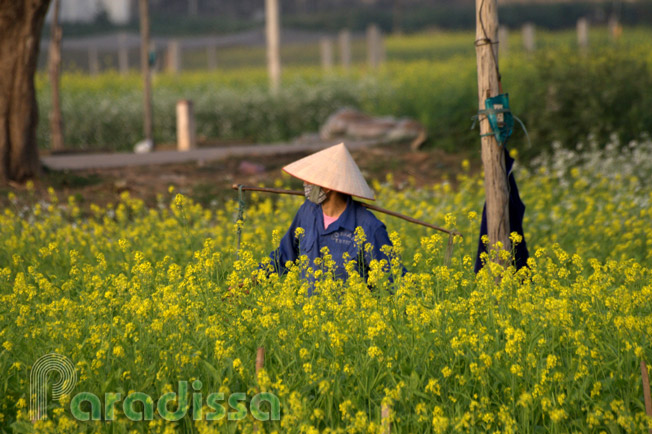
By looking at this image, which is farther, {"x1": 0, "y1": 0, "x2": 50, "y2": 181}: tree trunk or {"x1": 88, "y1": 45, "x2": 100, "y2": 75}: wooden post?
{"x1": 88, "y1": 45, "x2": 100, "y2": 75}: wooden post

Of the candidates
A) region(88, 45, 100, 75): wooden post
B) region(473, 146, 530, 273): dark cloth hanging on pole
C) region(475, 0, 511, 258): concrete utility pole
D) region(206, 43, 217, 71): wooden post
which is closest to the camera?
region(475, 0, 511, 258): concrete utility pole

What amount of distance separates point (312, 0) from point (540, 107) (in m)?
35.5

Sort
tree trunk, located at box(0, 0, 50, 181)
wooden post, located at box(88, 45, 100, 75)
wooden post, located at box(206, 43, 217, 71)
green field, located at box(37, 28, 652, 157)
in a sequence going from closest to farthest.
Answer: tree trunk, located at box(0, 0, 50, 181) < green field, located at box(37, 28, 652, 157) < wooden post, located at box(88, 45, 100, 75) < wooden post, located at box(206, 43, 217, 71)

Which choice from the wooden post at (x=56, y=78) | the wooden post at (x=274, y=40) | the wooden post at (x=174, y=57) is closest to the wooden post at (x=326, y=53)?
the wooden post at (x=174, y=57)

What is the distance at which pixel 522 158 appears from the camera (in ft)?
38.9

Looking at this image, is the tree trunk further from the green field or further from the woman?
the woman

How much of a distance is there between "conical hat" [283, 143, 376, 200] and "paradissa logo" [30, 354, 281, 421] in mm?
1678

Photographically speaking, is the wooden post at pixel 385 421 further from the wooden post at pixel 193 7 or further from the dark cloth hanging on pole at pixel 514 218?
the wooden post at pixel 193 7

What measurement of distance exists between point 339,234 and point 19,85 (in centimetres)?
577

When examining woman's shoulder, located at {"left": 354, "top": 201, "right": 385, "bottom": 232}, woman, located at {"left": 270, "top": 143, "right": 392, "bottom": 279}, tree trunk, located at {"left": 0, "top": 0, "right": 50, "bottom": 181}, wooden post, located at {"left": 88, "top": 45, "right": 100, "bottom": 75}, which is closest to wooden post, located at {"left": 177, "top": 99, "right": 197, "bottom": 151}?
tree trunk, located at {"left": 0, "top": 0, "right": 50, "bottom": 181}

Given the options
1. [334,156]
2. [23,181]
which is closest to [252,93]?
[23,181]

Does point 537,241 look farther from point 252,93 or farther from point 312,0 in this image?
point 312,0

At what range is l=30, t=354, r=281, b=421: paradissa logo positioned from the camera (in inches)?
139

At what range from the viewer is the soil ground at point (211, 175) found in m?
9.83
